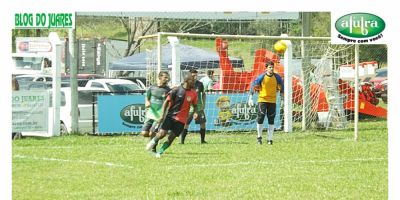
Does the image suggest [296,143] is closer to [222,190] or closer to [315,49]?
[315,49]

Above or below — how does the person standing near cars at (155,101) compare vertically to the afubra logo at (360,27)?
below

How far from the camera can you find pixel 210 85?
938 inches

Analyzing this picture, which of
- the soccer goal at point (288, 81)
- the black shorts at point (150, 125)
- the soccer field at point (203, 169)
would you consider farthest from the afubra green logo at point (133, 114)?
the black shorts at point (150, 125)

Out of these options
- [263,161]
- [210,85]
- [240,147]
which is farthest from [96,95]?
[263,161]

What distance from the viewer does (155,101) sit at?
60.5ft

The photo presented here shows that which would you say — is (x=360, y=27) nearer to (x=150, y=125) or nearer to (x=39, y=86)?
(x=150, y=125)

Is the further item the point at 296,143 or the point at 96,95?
the point at 96,95

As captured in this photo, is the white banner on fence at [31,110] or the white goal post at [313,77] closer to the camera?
the white banner on fence at [31,110]

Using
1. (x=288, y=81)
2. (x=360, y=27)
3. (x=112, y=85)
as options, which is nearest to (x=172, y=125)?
(x=360, y=27)

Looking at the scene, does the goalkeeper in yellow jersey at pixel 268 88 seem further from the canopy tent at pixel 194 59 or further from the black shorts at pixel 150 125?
the canopy tent at pixel 194 59

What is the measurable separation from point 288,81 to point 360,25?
1188 centimetres

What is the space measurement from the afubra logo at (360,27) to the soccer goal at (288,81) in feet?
33.2

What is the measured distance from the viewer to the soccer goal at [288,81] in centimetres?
2366

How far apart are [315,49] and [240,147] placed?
704 cm
